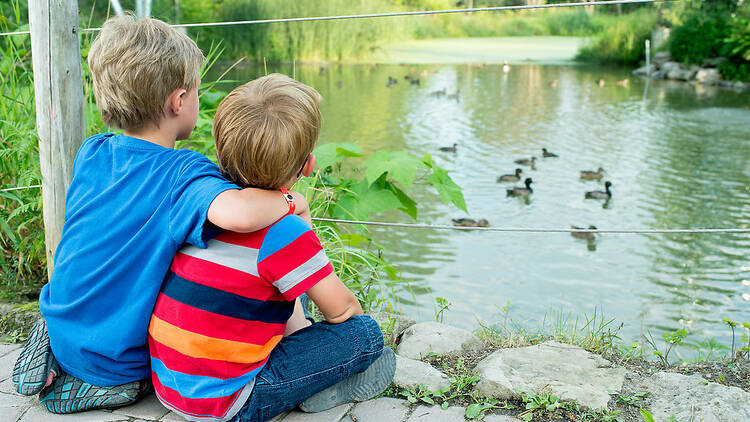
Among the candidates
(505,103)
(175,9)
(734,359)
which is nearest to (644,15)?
(505,103)

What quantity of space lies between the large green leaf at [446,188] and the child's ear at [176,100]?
1.68 m

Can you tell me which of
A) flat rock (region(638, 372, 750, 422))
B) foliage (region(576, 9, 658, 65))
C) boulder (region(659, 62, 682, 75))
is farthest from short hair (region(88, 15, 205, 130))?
foliage (region(576, 9, 658, 65))

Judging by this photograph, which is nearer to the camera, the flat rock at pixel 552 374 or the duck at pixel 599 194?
the flat rock at pixel 552 374

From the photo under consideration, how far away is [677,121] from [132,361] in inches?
410

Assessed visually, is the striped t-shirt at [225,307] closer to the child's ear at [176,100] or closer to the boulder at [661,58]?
the child's ear at [176,100]

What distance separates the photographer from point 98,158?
1.55 meters

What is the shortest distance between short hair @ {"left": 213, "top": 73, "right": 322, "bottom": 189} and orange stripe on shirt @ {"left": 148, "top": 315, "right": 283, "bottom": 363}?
0.35 meters

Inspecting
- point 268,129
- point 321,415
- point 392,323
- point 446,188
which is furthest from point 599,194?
point 268,129

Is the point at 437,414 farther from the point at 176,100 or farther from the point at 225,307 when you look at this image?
the point at 176,100

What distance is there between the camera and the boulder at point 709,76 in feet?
51.6

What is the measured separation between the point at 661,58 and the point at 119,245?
19443 mm

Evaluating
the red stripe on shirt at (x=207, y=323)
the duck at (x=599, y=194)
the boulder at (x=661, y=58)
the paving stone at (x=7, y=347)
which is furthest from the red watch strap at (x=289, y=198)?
the boulder at (x=661, y=58)

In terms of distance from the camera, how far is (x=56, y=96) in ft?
6.61

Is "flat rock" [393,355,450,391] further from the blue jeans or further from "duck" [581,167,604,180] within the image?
"duck" [581,167,604,180]
